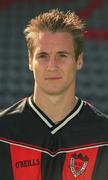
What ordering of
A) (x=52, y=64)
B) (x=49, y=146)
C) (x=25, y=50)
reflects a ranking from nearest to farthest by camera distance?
(x=52, y=64) → (x=49, y=146) → (x=25, y=50)

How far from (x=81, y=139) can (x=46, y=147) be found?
162 millimetres

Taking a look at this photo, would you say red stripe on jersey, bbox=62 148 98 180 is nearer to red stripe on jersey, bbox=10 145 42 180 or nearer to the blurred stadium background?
red stripe on jersey, bbox=10 145 42 180

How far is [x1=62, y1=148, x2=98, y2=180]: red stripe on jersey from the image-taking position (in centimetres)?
251

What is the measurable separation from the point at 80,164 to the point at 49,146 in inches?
6.2

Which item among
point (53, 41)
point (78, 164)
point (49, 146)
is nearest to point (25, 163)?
point (49, 146)

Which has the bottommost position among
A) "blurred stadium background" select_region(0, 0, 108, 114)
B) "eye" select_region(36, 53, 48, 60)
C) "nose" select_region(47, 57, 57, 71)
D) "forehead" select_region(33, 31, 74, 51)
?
"blurred stadium background" select_region(0, 0, 108, 114)

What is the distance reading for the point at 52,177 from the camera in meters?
2.47

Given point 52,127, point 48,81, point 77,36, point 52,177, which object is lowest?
point 52,177

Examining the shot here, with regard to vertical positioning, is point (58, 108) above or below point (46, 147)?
above

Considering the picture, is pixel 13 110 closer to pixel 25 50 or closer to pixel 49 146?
pixel 49 146

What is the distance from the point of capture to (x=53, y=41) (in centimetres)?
249

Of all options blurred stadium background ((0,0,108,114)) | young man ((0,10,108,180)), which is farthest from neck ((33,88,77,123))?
blurred stadium background ((0,0,108,114))

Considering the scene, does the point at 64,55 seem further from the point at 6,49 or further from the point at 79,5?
the point at 79,5

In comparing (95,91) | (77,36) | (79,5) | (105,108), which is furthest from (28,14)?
(77,36)
